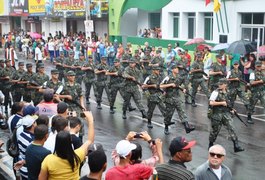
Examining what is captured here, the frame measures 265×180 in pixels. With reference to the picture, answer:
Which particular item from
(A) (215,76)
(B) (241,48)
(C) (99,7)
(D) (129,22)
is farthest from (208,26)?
(A) (215,76)

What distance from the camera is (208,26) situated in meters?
25.8

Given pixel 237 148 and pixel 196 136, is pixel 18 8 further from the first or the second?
pixel 237 148

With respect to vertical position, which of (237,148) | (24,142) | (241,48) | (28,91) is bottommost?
(237,148)

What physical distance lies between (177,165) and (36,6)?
3986cm

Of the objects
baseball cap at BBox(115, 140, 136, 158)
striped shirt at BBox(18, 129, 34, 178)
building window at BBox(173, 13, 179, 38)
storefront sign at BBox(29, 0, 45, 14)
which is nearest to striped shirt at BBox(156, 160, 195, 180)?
baseball cap at BBox(115, 140, 136, 158)

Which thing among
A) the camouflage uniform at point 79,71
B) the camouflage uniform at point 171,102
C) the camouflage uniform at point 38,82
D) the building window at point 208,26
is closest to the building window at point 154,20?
the building window at point 208,26

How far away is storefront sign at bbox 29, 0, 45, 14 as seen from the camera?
135 feet

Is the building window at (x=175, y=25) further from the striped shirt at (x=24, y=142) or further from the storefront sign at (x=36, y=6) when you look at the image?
the striped shirt at (x=24, y=142)

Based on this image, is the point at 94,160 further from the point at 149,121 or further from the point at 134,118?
the point at 134,118

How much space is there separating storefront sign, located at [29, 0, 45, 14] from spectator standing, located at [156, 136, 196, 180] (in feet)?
125

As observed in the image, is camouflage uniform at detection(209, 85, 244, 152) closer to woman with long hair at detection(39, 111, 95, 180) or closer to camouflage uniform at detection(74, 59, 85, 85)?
woman with long hair at detection(39, 111, 95, 180)

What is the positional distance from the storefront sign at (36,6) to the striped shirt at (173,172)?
125 feet

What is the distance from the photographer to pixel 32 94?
13.3 m

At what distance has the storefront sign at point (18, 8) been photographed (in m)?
44.5
